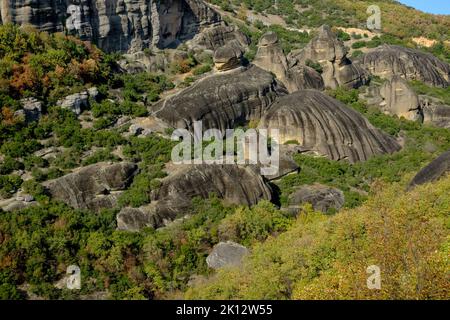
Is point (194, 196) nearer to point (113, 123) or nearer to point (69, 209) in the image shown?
point (69, 209)

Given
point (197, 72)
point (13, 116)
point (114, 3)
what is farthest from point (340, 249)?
point (114, 3)

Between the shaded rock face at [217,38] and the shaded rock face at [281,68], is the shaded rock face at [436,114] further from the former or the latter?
the shaded rock face at [217,38]

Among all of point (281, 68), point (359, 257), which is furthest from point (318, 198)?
point (281, 68)

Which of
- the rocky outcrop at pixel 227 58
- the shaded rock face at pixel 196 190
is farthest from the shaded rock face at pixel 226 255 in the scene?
the rocky outcrop at pixel 227 58

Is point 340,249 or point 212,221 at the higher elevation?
point 340,249

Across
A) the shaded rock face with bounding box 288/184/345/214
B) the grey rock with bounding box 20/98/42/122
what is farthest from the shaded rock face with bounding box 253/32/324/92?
the grey rock with bounding box 20/98/42/122

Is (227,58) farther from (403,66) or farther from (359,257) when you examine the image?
(359,257)
